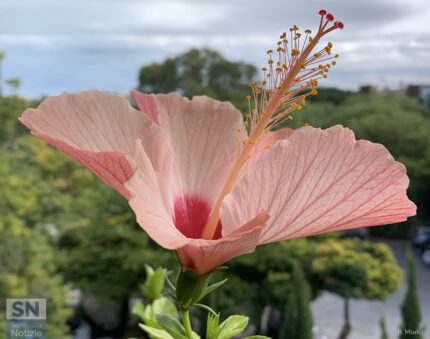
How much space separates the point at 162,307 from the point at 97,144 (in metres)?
0.15

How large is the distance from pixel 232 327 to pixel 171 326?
4 cm

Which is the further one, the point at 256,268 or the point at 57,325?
the point at 256,268

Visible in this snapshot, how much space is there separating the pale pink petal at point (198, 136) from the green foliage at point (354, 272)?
3926mm

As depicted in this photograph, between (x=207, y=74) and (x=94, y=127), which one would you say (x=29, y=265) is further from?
(x=207, y=74)

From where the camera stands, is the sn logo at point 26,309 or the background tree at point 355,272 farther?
the background tree at point 355,272

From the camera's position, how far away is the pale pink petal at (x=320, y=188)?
9.6 inches

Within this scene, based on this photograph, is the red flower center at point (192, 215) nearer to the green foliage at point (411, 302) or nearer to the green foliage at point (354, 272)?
the green foliage at point (411, 302)

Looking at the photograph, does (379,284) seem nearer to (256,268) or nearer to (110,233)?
(256,268)

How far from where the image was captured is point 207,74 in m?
12.5

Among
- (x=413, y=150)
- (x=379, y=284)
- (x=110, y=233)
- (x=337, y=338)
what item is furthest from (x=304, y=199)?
(x=413, y=150)

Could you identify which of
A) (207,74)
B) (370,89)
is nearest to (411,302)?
(207,74)

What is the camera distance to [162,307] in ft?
1.18

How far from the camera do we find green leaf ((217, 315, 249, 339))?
27 centimetres

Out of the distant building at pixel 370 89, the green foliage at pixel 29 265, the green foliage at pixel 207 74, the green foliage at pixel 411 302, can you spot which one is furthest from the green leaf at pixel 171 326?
the distant building at pixel 370 89
